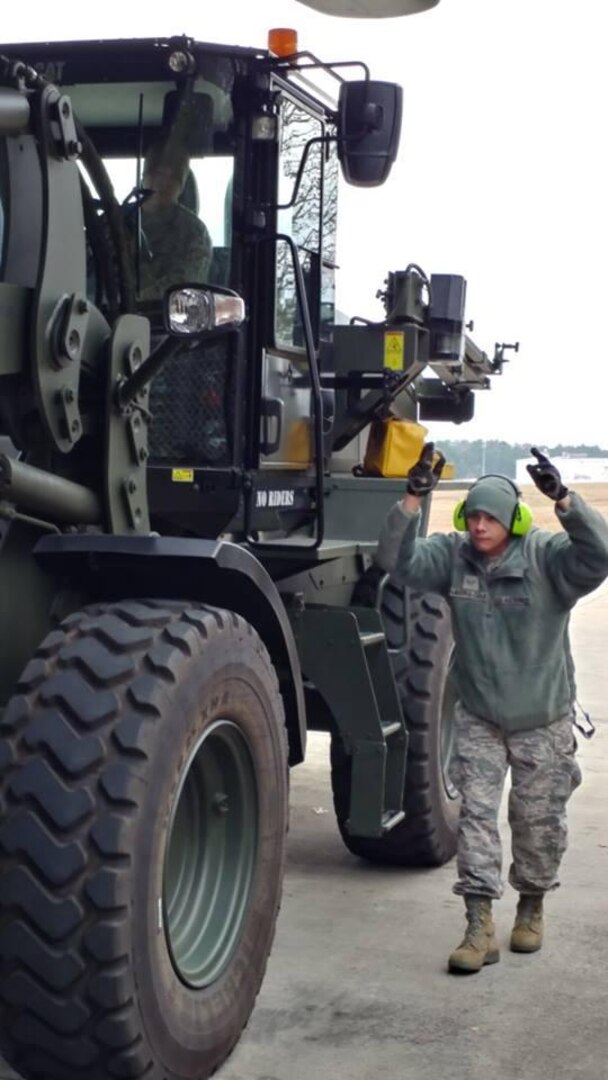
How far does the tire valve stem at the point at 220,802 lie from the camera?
4.61 metres

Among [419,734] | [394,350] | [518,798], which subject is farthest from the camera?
[419,734]

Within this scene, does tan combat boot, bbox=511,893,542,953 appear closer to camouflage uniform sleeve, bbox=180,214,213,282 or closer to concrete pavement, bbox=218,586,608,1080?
concrete pavement, bbox=218,586,608,1080

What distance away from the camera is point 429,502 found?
7.21m

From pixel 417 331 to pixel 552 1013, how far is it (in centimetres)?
274

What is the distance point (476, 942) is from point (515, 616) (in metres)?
1.08

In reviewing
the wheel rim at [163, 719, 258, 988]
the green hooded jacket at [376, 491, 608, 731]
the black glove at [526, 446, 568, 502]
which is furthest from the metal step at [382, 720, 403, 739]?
the wheel rim at [163, 719, 258, 988]

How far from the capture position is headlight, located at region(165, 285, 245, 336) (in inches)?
165

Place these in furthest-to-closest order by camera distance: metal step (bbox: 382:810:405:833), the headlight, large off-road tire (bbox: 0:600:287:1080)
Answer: metal step (bbox: 382:810:405:833) → the headlight → large off-road tire (bbox: 0:600:287:1080)

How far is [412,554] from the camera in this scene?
19.5ft

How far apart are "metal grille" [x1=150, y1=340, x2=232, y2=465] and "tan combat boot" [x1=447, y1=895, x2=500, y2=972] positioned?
1.70 metres

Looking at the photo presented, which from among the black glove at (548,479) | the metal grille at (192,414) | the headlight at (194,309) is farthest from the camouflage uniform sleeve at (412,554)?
the headlight at (194,309)

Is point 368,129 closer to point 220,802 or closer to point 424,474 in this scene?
point 424,474

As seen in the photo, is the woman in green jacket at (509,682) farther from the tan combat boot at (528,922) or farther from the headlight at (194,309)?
the headlight at (194,309)

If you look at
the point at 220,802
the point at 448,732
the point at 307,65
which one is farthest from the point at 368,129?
the point at 448,732
